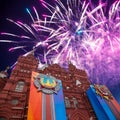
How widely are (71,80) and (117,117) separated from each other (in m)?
12.1

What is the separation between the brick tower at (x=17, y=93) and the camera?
15398 mm

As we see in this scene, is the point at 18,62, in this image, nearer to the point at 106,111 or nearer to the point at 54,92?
the point at 54,92

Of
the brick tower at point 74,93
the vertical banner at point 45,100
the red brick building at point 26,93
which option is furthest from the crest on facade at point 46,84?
the brick tower at point 74,93

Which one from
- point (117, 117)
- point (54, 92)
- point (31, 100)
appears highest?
point (54, 92)

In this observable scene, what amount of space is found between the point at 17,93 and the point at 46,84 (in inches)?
174

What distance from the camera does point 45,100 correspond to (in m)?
16.7

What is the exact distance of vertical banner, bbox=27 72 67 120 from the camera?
14.7m

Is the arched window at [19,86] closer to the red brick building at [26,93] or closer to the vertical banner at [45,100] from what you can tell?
the red brick building at [26,93]

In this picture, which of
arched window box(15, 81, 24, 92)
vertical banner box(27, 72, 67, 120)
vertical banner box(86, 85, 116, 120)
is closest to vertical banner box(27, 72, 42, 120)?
vertical banner box(27, 72, 67, 120)

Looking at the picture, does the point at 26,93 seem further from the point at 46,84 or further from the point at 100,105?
the point at 100,105

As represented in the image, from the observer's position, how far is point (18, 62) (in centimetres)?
2373

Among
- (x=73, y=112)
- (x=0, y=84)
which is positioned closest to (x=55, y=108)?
(x=73, y=112)

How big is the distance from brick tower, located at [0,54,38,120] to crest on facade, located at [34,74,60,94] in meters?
2.19

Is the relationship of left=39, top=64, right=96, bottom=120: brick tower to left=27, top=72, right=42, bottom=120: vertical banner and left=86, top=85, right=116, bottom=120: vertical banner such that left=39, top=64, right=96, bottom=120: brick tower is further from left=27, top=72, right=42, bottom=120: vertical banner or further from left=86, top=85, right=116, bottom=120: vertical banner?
left=27, top=72, right=42, bottom=120: vertical banner
